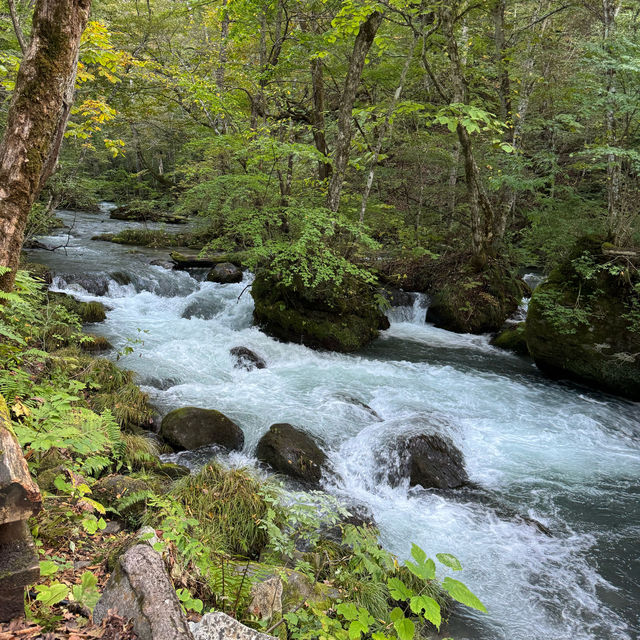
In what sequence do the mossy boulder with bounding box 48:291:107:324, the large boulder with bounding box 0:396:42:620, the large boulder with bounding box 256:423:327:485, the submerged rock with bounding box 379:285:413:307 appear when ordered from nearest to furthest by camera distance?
the large boulder with bounding box 0:396:42:620, the large boulder with bounding box 256:423:327:485, the mossy boulder with bounding box 48:291:107:324, the submerged rock with bounding box 379:285:413:307

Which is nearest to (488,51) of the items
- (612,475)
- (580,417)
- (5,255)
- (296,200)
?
(296,200)

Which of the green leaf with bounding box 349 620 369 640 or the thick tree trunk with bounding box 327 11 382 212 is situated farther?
the thick tree trunk with bounding box 327 11 382 212

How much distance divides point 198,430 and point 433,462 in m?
3.46

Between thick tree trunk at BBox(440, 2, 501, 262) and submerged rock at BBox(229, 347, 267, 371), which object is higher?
thick tree trunk at BBox(440, 2, 501, 262)

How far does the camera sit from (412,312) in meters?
13.2

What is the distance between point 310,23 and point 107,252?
10929 mm

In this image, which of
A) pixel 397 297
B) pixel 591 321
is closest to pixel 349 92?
pixel 397 297

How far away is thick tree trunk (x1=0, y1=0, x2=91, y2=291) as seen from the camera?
306 cm

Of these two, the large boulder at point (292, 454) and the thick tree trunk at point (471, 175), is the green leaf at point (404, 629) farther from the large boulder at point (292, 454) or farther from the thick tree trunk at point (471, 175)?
the thick tree trunk at point (471, 175)

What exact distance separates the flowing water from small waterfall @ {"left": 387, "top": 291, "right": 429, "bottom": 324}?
69mm

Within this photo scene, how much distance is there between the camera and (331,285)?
1038cm

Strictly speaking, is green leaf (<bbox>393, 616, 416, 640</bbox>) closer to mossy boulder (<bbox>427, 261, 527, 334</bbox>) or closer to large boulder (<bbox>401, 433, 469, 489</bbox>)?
large boulder (<bbox>401, 433, 469, 489</bbox>)

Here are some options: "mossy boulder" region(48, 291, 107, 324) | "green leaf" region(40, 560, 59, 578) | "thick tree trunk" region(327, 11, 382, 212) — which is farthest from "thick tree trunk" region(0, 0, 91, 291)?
"mossy boulder" region(48, 291, 107, 324)

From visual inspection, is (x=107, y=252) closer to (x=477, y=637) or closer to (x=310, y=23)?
(x=310, y=23)
